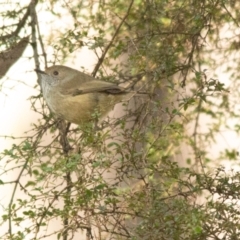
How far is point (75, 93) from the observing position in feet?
8.43

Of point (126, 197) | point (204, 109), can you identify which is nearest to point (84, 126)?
point (126, 197)

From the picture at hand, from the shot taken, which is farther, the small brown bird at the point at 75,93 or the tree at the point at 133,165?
the small brown bird at the point at 75,93

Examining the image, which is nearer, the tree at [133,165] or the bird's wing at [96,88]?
the tree at [133,165]

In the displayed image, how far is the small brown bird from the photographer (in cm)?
242

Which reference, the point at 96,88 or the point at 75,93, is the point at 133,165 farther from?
the point at 75,93

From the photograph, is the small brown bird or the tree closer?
the tree

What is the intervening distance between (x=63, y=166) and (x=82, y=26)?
2.67ft

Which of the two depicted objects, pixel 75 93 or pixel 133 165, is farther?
pixel 75 93

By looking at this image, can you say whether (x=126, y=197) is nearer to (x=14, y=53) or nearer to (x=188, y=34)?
(x=188, y=34)

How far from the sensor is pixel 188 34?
229cm

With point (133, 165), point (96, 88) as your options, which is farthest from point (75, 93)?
point (133, 165)

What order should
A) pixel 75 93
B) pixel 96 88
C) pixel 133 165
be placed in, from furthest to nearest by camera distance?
pixel 75 93, pixel 96 88, pixel 133 165

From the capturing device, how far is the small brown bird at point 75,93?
2.42m

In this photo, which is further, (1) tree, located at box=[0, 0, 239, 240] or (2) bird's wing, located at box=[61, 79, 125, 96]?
(2) bird's wing, located at box=[61, 79, 125, 96]
